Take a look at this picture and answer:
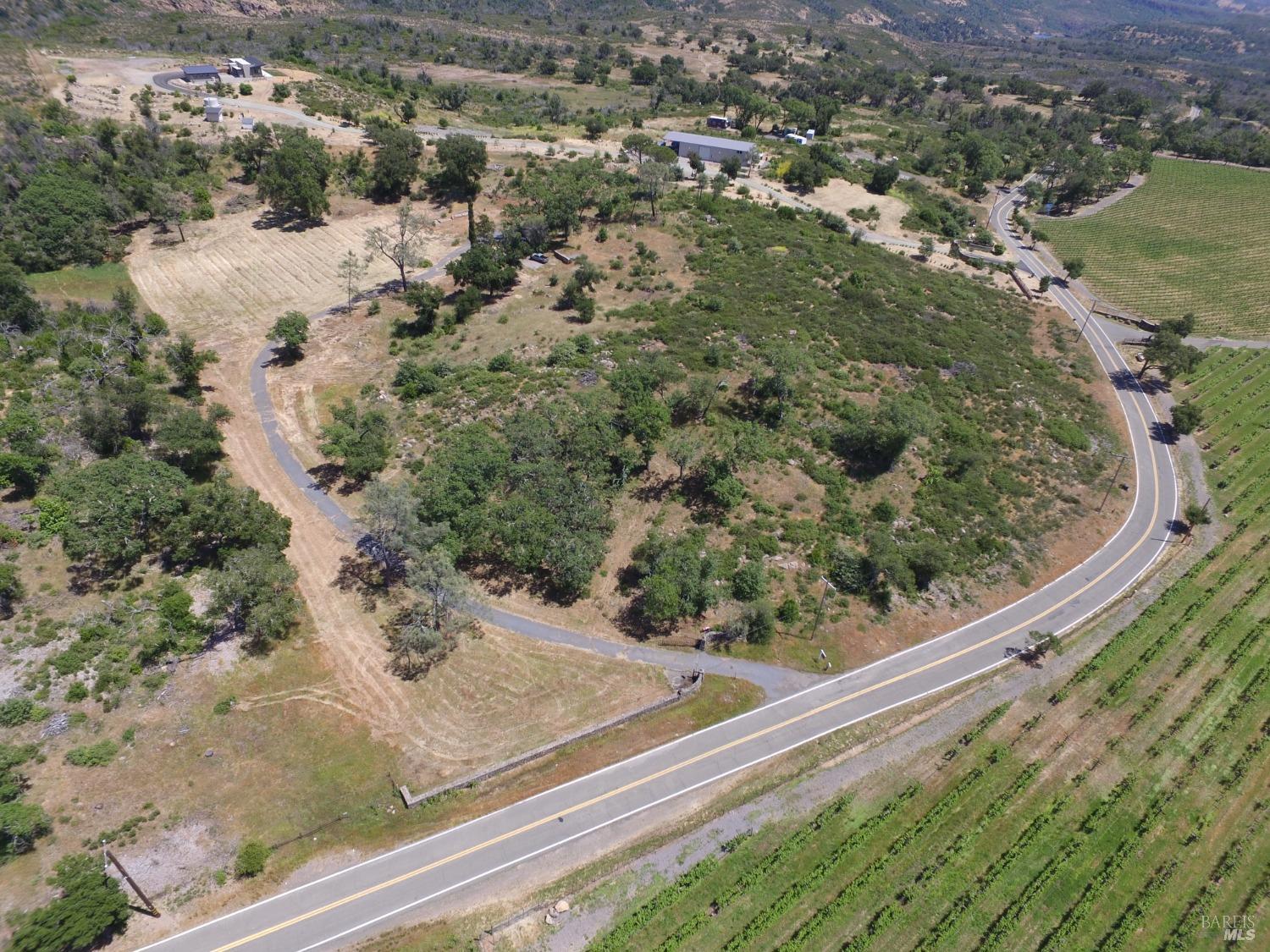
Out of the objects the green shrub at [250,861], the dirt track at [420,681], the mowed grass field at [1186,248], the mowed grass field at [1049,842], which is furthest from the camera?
the mowed grass field at [1186,248]

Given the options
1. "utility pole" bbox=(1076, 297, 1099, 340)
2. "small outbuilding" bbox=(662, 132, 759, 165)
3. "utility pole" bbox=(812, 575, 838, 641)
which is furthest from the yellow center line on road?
"small outbuilding" bbox=(662, 132, 759, 165)

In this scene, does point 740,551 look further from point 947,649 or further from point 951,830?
point 951,830

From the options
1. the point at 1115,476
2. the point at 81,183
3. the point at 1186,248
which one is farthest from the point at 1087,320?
the point at 81,183

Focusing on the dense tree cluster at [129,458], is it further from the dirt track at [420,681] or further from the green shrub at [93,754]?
the green shrub at [93,754]

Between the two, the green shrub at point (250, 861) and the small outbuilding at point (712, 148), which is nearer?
the green shrub at point (250, 861)

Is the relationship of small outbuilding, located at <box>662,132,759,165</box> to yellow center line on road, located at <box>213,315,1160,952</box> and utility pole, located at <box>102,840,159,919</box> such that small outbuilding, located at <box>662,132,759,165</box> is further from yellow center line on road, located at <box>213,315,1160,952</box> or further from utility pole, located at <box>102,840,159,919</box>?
utility pole, located at <box>102,840,159,919</box>

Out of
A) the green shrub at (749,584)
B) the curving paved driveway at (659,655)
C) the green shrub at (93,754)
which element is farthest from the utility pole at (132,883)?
the green shrub at (749,584)
